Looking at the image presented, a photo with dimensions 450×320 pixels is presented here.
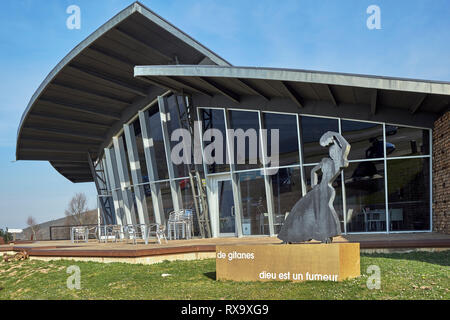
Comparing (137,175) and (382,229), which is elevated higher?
(137,175)

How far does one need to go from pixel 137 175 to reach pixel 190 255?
10211 millimetres

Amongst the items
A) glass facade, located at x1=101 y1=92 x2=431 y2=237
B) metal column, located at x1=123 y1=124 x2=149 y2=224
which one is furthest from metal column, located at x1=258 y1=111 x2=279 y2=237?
metal column, located at x1=123 y1=124 x2=149 y2=224

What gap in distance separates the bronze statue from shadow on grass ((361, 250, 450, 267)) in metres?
2.24

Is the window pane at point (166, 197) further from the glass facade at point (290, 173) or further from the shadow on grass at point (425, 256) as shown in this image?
the shadow on grass at point (425, 256)

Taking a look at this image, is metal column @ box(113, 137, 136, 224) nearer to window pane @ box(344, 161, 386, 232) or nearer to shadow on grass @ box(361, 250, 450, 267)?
window pane @ box(344, 161, 386, 232)

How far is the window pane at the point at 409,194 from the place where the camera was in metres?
14.1

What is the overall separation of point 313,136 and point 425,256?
6505 millimetres

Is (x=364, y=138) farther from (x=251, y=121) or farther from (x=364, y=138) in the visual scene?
(x=251, y=121)

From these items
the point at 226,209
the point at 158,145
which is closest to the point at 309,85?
the point at 226,209

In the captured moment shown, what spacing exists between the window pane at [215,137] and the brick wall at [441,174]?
7044 mm

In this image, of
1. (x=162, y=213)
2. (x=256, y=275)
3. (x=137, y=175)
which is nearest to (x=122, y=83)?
(x=137, y=175)

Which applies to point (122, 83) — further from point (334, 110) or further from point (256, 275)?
point (256, 275)
